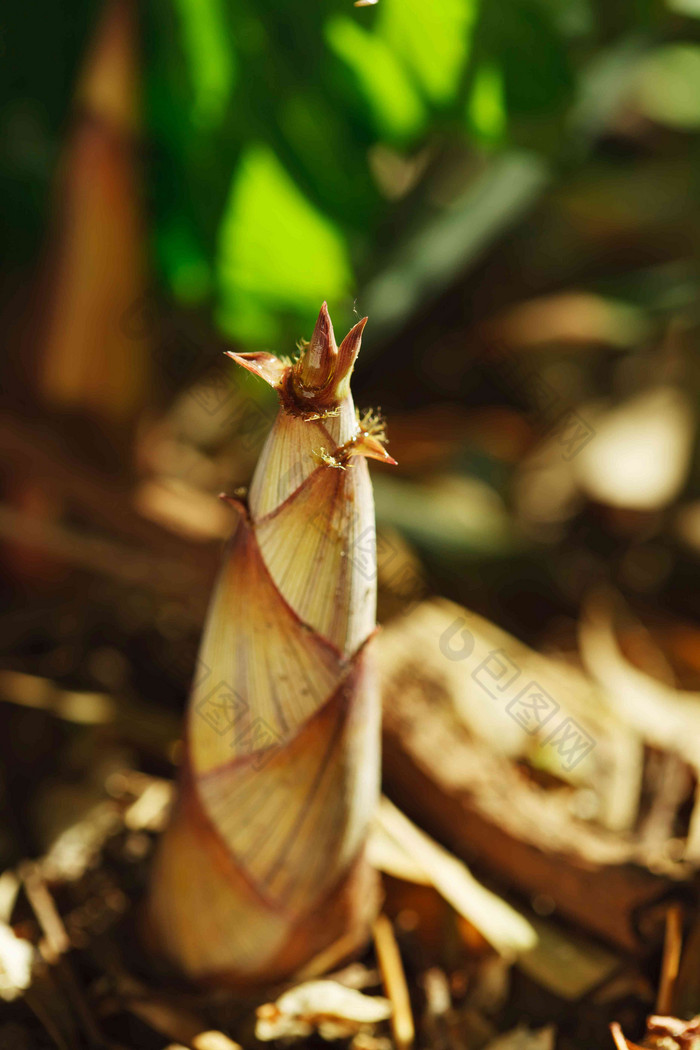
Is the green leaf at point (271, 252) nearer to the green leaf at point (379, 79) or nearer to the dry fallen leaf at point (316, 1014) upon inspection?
the green leaf at point (379, 79)

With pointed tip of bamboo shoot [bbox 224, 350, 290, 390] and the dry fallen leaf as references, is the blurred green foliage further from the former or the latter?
the dry fallen leaf

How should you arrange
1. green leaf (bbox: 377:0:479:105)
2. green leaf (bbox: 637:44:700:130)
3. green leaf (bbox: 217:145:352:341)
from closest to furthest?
green leaf (bbox: 377:0:479:105) < green leaf (bbox: 217:145:352:341) < green leaf (bbox: 637:44:700:130)

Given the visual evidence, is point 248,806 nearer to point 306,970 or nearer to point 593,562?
point 306,970

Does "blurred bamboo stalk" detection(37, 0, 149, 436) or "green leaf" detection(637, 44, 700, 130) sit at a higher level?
"green leaf" detection(637, 44, 700, 130)

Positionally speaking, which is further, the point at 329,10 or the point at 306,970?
the point at 329,10

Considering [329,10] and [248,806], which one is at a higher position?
[329,10]

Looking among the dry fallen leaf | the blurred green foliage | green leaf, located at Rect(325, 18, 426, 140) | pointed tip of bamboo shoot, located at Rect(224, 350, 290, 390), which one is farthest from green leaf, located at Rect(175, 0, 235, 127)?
the dry fallen leaf

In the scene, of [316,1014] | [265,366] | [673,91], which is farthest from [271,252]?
[673,91]

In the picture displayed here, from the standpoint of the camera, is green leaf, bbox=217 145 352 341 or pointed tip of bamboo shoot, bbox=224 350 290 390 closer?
pointed tip of bamboo shoot, bbox=224 350 290 390

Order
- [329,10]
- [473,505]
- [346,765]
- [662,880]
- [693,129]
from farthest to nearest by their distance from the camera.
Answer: [693,129] < [473,505] < [329,10] < [662,880] < [346,765]

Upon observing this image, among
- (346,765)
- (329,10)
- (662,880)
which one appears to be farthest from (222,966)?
(329,10)

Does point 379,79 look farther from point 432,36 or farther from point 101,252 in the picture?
point 101,252
